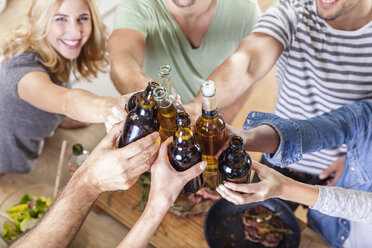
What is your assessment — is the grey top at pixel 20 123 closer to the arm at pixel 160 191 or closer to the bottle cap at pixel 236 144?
the arm at pixel 160 191

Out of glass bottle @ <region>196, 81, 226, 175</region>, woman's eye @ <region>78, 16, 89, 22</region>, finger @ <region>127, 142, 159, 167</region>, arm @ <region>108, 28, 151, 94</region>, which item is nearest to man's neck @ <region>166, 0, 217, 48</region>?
arm @ <region>108, 28, 151, 94</region>

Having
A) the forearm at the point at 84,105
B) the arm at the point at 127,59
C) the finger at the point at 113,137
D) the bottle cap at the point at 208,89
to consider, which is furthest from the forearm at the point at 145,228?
the arm at the point at 127,59

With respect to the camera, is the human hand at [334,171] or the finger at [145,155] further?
the human hand at [334,171]

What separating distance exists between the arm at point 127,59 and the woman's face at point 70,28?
22 centimetres

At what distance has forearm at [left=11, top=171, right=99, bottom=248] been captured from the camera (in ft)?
3.49

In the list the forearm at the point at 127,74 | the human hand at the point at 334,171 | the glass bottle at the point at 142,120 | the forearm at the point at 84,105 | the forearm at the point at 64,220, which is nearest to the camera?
the glass bottle at the point at 142,120

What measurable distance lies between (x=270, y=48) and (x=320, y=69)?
0.25 meters

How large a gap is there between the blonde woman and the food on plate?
762 millimetres

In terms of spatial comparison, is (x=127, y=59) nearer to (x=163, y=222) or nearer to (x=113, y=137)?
(x=113, y=137)

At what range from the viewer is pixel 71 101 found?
1.41 meters

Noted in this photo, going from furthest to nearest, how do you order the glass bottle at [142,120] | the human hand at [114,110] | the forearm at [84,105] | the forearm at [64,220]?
the forearm at [84,105], the human hand at [114,110], the forearm at [64,220], the glass bottle at [142,120]

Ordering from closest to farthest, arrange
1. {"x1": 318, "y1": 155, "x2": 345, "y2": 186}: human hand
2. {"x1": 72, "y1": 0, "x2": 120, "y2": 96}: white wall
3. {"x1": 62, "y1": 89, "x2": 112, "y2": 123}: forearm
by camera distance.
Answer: {"x1": 62, "y1": 89, "x2": 112, "y2": 123}: forearm, {"x1": 318, "y1": 155, "x2": 345, "y2": 186}: human hand, {"x1": 72, "y1": 0, "x2": 120, "y2": 96}: white wall

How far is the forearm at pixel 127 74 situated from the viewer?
1411 mm

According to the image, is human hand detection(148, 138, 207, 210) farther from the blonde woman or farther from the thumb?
the blonde woman
